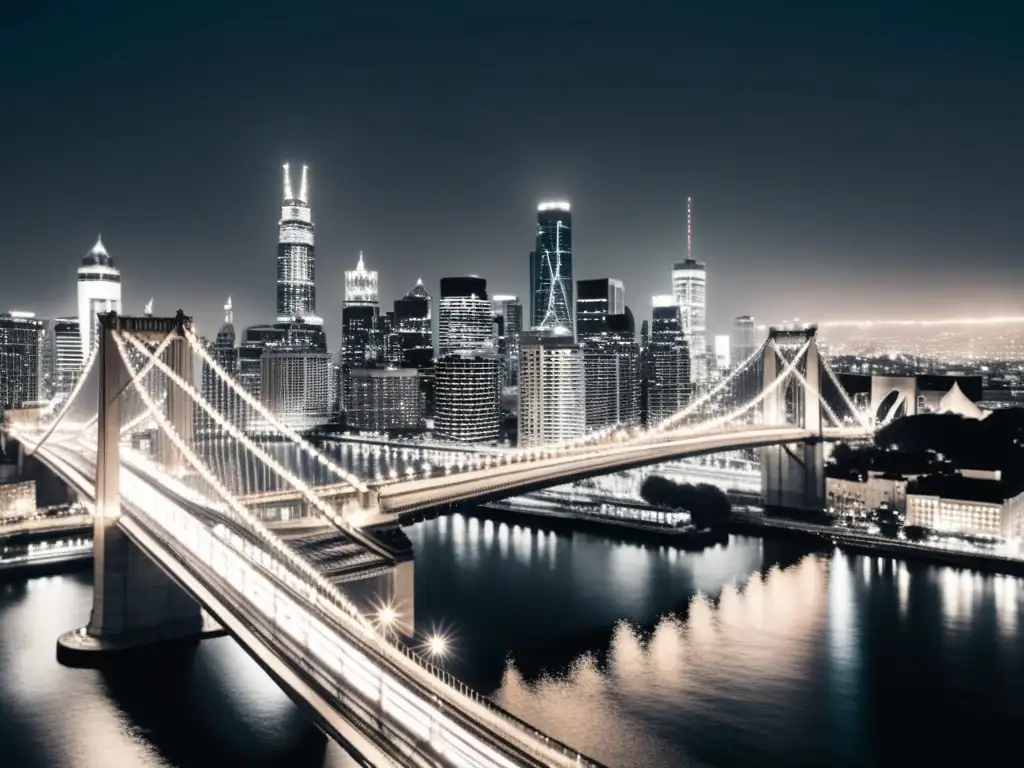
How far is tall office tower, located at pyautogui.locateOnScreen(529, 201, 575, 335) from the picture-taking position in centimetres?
6875

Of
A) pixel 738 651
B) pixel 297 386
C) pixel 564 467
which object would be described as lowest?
pixel 738 651

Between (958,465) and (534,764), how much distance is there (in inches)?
847

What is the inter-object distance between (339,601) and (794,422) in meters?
21.3

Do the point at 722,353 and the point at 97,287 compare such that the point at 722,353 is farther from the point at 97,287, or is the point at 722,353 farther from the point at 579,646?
the point at 579,646

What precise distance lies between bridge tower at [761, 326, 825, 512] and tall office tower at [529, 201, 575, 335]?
129ft

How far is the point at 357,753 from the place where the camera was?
6039 mm

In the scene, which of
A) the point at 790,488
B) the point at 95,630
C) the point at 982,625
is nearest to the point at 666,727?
the point at 982,625

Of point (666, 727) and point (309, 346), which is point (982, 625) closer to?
point (666, 727)

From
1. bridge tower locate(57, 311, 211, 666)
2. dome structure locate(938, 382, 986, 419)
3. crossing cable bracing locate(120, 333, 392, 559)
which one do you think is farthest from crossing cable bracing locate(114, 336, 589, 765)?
dome structure locate(938, 382, 986, 419)

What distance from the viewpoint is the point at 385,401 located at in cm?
4806

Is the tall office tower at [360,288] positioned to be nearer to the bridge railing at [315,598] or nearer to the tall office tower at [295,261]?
the tall office tower at [295,261]

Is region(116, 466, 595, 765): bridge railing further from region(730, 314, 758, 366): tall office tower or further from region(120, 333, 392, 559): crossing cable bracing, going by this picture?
region(730, 314, 758, 366): tall office tower

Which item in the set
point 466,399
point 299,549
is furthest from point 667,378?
point 299,549

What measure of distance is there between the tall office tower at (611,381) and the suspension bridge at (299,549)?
62.5 feet
